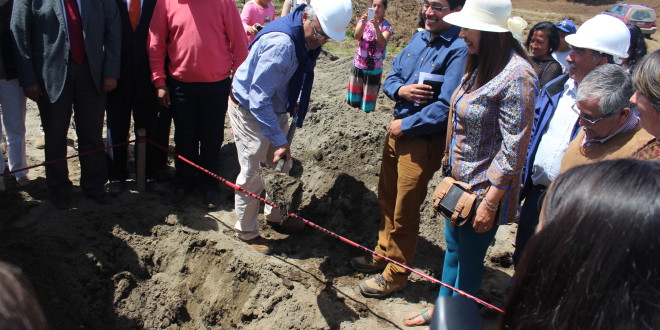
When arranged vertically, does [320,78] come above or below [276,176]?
below

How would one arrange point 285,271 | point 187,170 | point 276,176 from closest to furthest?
point 276,176, point 285,271, point 187,170

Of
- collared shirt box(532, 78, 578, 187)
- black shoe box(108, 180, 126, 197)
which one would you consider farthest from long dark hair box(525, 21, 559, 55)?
black shoe box(108, 180, 126, 197)

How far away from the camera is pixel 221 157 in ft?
17.9

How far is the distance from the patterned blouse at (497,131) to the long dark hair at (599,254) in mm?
1492

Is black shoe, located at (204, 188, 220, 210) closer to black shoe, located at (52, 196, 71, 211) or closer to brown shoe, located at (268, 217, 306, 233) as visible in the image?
brown shoe, located at (268, 217, 306, 233)

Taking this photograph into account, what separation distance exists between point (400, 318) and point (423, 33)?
191 centimetres

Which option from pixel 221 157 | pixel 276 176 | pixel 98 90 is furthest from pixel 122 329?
pixel 221 157

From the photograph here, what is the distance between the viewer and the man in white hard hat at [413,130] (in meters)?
3.16

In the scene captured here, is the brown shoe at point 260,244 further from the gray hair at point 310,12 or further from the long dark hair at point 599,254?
the long dark hair at point 599,254

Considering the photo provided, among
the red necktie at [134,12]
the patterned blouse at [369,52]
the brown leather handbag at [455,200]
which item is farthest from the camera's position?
the patterned blouse at [369,52]

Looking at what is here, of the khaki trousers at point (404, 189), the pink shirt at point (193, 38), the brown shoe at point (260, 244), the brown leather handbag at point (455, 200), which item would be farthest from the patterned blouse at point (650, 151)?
the pink shirt at point (193, 38)

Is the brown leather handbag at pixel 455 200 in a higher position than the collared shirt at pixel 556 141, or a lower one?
lower

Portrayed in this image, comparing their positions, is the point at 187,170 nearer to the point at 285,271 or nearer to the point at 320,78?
the point at 285,271

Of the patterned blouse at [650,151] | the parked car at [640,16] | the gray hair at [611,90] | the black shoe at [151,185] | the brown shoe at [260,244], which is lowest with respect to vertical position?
the black shoe at [151,185]
